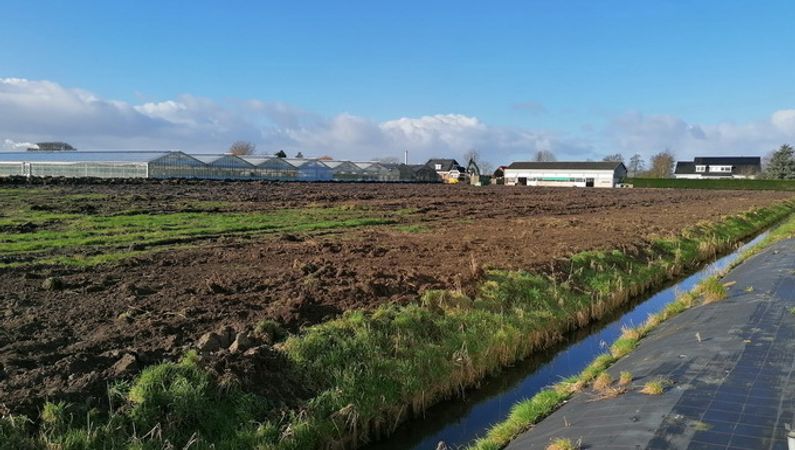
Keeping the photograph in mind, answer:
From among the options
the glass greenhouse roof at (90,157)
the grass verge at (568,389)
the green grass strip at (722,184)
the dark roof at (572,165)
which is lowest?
the grass verge at (568,389)

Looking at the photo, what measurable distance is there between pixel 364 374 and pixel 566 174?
10688 cm

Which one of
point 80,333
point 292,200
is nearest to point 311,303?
point 80,333

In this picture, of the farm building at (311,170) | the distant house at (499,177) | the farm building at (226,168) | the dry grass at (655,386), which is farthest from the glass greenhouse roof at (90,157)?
the distant house at (499,177)

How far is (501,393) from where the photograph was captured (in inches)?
389

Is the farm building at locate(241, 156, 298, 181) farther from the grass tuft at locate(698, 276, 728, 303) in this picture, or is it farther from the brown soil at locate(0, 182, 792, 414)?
the grass tuft at locate(698, 276, 728, 303)

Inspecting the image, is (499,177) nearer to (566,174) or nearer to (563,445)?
(566,174)

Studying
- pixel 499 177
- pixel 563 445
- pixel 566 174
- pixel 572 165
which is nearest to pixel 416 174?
pixel 499 177

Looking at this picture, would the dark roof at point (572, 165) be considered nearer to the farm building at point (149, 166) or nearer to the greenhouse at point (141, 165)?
the farm building at point (149, 166)

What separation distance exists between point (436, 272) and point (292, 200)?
80.4 feet

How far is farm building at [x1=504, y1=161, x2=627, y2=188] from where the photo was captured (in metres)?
105

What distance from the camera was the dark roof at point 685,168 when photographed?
136 meters

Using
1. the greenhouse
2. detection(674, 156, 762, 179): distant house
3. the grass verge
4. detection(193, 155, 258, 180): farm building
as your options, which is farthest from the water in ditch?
detection(674, 156, 762, 179): distant house

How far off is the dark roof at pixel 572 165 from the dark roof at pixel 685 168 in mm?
37607

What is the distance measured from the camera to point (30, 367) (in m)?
7.04
